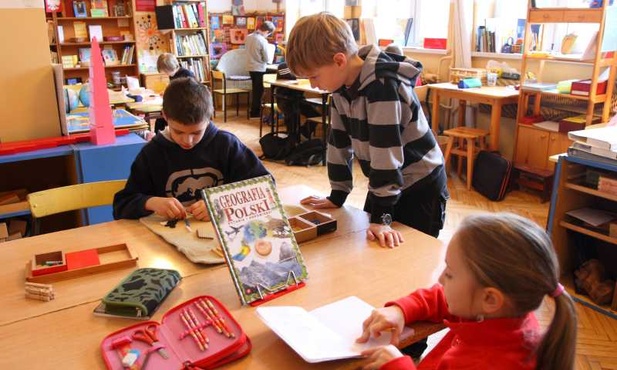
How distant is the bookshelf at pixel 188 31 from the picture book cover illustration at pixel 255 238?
22.2ft

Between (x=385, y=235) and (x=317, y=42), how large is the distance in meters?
0.58

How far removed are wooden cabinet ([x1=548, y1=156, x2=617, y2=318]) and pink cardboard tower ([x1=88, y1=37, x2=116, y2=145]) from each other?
2304mm

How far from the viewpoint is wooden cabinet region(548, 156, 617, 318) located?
8.64 ft

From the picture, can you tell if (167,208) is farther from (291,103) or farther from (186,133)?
(291,103)

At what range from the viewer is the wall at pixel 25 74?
273 cm

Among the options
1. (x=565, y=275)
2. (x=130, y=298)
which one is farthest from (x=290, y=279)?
(x=565, y=275)

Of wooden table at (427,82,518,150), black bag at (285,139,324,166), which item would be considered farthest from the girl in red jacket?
black bag at (285,139,324,166)

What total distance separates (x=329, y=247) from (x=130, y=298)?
21.9 inches

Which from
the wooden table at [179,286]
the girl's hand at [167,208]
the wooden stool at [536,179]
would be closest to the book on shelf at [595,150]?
the wooden table at [179,286]

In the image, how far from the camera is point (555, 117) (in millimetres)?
4434

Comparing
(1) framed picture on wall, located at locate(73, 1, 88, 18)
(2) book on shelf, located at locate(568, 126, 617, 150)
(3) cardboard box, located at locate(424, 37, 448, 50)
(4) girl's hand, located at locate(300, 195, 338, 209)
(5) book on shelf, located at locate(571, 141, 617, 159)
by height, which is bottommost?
(4) girl's hand, located at locate(300, 195, 338, 209)

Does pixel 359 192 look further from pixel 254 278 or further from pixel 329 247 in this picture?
pixel 254 278

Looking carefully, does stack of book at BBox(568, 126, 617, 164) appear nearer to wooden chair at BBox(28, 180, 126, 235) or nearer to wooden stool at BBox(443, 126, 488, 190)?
wooden stool at BBox(443, 126, 488, 190)

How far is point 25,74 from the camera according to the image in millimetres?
2803
